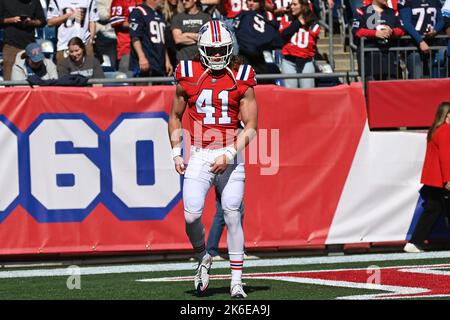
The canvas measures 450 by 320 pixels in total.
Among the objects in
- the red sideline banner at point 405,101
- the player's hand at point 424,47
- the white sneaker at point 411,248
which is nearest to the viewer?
the white sneaker at point 411,248

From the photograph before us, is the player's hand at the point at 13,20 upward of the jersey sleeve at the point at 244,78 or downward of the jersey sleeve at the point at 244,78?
downward

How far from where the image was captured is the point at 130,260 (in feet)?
42.5

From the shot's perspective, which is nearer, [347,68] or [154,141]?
[154,141]

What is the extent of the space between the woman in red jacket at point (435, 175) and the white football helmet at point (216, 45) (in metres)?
4.59

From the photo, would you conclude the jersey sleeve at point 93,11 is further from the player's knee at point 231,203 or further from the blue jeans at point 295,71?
the player's knee at point 231,203

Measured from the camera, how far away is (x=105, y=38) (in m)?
16.0

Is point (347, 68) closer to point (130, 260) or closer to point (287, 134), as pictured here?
point (287, 134)

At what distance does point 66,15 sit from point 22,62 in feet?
4.01

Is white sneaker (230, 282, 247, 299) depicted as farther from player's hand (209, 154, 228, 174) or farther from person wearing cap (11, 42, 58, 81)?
person wearing cap (11, 42, 58, 81)

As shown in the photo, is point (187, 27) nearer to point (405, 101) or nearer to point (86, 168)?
point (86, 168)

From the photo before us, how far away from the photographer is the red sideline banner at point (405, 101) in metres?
13.9

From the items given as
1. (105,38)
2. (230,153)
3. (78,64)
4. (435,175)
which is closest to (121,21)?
(105,38)

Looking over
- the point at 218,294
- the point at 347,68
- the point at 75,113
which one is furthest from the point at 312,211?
the point at 347,68

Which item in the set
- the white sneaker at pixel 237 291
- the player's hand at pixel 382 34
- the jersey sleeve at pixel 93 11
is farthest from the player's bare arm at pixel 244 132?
the jersey sleeve at pixel 93 11
